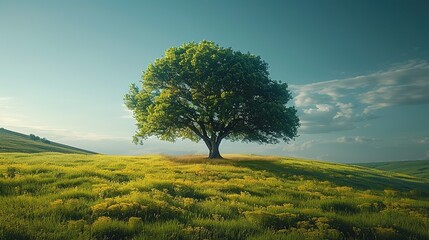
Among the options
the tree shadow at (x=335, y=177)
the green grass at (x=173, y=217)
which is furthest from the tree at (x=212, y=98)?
the green grass at (x=173, y=217)

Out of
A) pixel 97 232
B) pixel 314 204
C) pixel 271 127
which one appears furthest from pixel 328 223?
pixel 271 127

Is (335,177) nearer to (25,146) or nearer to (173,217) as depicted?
(173,217)

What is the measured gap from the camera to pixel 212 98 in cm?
4628

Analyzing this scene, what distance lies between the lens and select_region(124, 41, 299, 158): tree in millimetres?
45875

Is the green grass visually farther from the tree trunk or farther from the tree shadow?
the tree trunk

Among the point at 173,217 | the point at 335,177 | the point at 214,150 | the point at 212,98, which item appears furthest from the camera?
the point at 214,150

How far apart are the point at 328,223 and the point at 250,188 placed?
8.43 m

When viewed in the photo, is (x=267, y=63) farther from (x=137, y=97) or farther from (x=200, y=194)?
(x=200, y=194)

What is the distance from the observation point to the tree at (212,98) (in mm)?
45875

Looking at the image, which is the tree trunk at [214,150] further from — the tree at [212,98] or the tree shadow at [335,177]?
the tree shadow at [335,177]

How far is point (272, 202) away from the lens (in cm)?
1711

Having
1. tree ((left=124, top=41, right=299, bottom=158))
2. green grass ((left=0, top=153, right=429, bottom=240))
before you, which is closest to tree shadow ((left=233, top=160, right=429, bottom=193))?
tree ((left=124, top=41, right=299, bottom=158))

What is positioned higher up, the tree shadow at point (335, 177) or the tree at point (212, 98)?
the tree at point (212, 98)

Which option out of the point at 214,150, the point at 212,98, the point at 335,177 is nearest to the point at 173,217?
the point at 335,177
